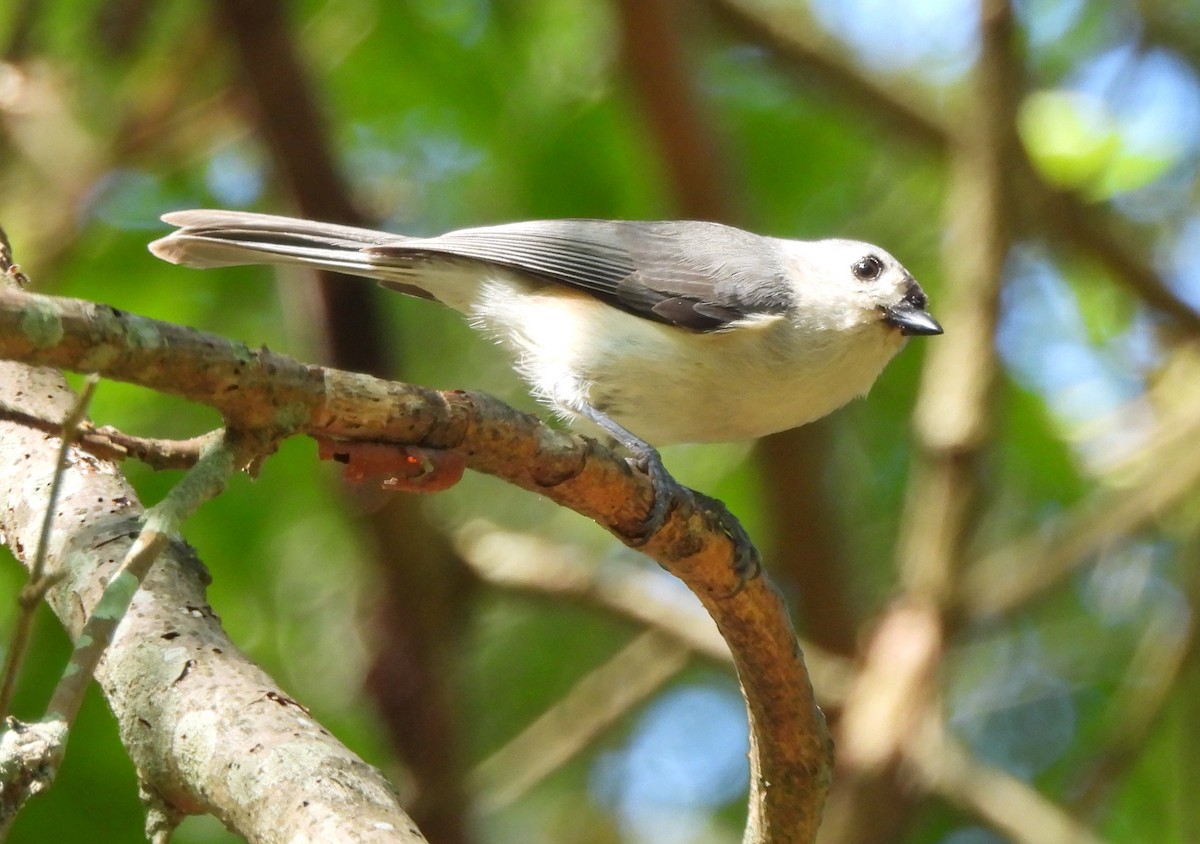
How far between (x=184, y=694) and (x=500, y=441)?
0.61 metres

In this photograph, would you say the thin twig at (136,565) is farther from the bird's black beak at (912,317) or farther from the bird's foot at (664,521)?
the bird's black beak at (912,317)

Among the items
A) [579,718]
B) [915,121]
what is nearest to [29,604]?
[579,718]

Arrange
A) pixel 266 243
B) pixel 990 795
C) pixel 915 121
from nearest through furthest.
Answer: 1. pixel 266 243
2. pixel 990 795
3. pixel 915 121

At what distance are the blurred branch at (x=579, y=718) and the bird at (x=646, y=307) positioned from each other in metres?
1.75

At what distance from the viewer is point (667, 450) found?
568 centimetres

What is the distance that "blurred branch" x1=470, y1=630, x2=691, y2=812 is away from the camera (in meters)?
5.22

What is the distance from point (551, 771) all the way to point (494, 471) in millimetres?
→ 3322

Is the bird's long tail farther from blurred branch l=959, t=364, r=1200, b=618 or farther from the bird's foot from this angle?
blurred branch l=959, t=364, r=1200, b=618

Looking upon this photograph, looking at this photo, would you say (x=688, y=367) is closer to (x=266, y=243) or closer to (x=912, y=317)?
(x=912, y=317)

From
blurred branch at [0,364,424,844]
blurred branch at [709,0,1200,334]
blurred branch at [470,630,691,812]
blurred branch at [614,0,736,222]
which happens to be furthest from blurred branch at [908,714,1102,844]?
blurred branch at [0,364,424,844]

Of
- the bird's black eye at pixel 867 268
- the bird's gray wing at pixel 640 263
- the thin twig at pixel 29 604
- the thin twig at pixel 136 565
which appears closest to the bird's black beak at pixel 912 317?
the bird's black eye at pixel 867 268

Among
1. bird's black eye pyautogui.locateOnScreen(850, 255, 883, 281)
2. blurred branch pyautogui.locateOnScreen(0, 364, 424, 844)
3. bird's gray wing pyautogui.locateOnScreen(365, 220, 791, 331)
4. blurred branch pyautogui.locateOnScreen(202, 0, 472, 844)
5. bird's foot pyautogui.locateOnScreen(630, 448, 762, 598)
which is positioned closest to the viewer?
blurred branch pyautogui.locateOnScreen(0, 364, 424, 844)

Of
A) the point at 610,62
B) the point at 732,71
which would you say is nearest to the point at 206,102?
the point at 610,62

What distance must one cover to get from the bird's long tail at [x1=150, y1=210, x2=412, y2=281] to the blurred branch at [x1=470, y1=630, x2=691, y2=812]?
2.17 m
